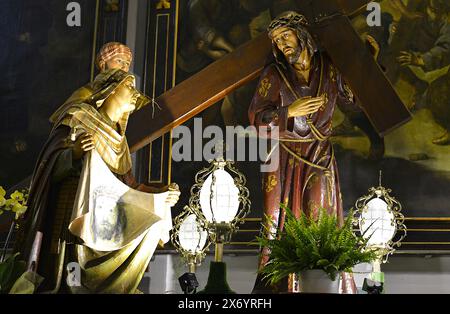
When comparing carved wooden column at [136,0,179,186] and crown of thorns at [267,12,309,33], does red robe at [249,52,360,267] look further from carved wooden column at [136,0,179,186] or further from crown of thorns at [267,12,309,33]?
carved wooden column at [136,0,179,186]

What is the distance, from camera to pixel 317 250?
11.5ft

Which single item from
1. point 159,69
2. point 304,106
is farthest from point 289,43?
point 159,69

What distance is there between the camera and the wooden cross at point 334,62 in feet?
16.5

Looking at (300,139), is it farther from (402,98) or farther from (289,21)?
(402,98)

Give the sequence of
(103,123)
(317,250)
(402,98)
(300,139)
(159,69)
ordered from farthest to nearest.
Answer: (159,69), (402,98), (300,139), (103,123), (317,250)

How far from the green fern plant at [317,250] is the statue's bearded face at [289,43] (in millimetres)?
1673

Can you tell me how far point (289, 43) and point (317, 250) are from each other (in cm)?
196

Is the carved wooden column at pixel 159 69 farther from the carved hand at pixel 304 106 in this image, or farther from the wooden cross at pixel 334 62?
the carved hand at pixel 304 106

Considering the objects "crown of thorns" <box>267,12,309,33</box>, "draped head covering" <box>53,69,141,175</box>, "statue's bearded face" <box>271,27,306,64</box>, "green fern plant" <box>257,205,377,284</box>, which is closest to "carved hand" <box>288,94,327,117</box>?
"statue's bearded face" <box>271,27,306,64</box>

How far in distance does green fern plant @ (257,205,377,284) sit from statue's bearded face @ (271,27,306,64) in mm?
1673

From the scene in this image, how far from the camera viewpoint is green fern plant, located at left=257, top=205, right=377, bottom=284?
350 cm

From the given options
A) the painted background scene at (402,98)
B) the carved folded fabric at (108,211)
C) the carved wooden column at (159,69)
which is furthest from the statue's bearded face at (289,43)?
the carved wooden column at (159,69)

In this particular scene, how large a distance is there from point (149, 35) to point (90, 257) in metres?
3.71
